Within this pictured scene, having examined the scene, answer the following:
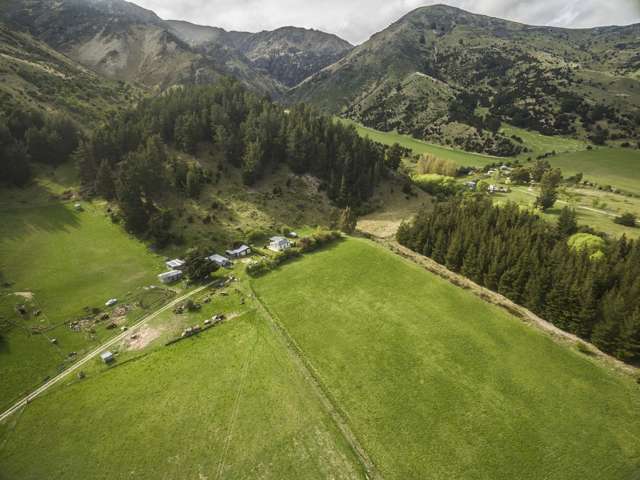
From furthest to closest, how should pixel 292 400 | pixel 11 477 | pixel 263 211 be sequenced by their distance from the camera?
pixel 263 211
pixel 292 400
pixel 11 477

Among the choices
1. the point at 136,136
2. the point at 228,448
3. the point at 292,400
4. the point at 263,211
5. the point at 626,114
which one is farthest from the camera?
the point at 626,114

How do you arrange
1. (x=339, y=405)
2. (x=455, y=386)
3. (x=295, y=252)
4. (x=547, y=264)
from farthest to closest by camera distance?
(x=295, y=252), (x=547, y=264), (x=455, y=386), (x=339, y=405)

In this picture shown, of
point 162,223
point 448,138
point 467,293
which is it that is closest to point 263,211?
point 162,223

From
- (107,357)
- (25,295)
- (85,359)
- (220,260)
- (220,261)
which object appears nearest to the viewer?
(107,357)

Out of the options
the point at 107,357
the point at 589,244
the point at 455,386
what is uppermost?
the point at 589,244

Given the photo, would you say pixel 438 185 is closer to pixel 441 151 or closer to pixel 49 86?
pixel 441 151

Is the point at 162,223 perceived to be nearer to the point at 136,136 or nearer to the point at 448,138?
the point at 136,136

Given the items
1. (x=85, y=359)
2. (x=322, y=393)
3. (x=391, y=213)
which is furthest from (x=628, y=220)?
(x=85, y=359)
